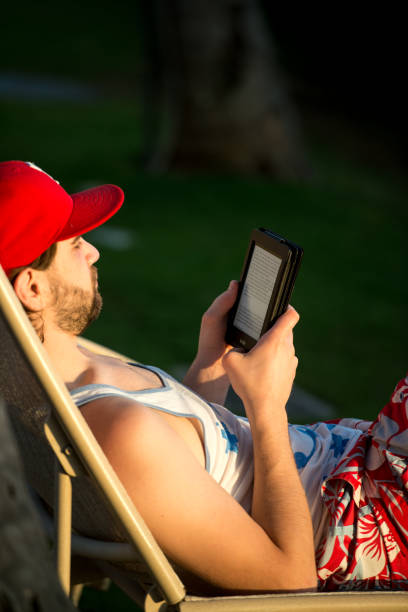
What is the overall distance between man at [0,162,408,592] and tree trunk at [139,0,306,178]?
7.19 m

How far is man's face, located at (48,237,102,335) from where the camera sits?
1810mm

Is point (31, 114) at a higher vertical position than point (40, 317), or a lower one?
lower

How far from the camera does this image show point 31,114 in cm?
1298

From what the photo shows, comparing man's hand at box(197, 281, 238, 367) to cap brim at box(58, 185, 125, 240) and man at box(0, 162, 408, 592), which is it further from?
cap brim at box(58, 185, 125, 240)

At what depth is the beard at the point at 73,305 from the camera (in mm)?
1812

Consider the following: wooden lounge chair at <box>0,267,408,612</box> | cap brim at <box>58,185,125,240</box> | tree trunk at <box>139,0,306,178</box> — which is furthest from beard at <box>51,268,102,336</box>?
tree trunk at <box>139,0,306,178</box>

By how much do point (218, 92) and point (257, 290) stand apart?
7.35 metres

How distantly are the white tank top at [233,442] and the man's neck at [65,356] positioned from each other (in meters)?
0.13

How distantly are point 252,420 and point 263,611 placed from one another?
1.26 feet

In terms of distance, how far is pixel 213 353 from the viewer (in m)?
2.16

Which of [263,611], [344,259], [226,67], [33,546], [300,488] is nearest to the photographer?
[33,546]

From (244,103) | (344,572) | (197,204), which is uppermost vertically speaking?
(344,572)

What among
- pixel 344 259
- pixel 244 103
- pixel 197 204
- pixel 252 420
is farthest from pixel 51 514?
pixel 244 103

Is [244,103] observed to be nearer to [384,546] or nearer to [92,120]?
[92,120]
